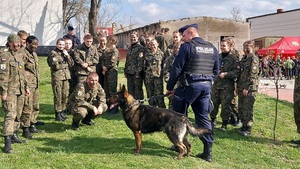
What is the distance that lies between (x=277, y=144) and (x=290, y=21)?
47.5 m

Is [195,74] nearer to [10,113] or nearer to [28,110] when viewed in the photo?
[10,113]

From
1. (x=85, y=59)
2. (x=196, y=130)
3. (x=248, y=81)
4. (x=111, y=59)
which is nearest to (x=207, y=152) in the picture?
(x=196, y=130)

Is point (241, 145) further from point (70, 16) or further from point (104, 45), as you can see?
point (70, 16)

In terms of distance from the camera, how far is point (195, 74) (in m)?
5.36

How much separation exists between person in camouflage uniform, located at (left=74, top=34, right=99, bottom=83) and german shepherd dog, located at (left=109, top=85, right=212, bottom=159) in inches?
95.5

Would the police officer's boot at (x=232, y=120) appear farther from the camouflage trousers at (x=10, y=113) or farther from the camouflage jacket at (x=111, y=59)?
the camouflage trousers at (x=10, y=113)

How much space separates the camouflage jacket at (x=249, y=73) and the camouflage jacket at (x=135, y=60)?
2.44 m

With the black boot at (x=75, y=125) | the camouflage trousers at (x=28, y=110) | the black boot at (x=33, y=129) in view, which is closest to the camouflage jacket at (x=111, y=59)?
the black boot at (x=75, y=125)

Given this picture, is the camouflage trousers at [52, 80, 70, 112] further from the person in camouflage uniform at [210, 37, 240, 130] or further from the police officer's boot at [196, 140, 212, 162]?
the police officer's boot at [196, 140, 212, 162]

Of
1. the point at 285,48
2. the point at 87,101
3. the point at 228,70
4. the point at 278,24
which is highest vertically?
the point at 278,24

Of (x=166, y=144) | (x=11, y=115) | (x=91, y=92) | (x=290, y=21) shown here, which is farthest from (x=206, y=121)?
(x=290, y=21)

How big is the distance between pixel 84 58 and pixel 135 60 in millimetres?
1282

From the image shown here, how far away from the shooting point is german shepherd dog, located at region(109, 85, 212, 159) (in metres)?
5.48

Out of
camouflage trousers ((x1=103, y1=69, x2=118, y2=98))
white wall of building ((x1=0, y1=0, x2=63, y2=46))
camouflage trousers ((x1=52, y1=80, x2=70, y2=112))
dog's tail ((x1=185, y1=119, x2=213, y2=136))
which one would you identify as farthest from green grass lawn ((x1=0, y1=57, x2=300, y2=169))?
white wall of building ((x1=0, y1=0, x2=63, y2=46))
